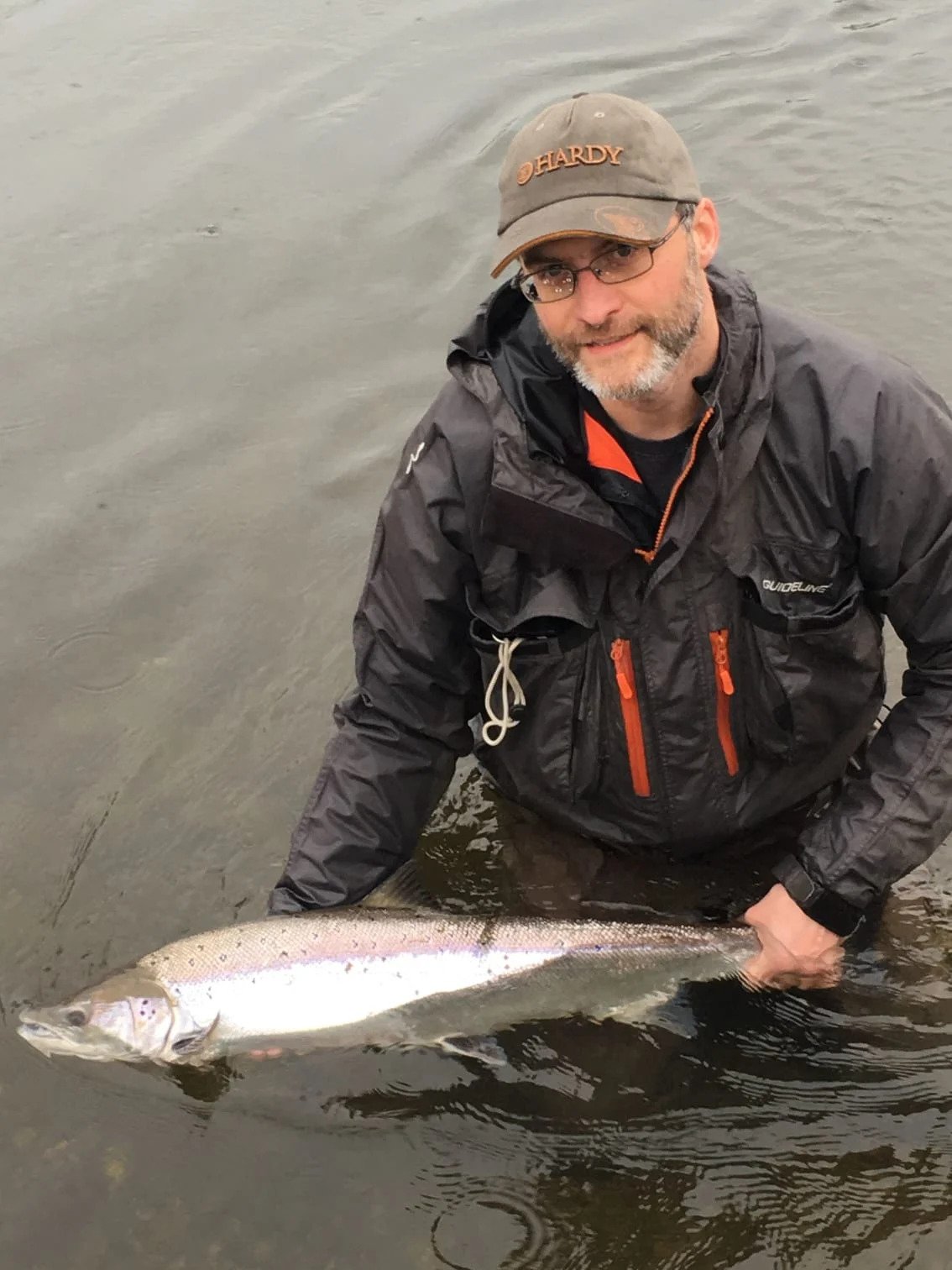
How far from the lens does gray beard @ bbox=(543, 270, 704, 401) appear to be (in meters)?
3.46

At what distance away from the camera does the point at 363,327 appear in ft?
27.3

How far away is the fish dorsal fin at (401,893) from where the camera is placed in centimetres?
413

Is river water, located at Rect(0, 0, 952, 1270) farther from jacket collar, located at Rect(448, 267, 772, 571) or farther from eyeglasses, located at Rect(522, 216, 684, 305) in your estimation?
eyeglasses, located at Rect(522, 216, 684, 305)

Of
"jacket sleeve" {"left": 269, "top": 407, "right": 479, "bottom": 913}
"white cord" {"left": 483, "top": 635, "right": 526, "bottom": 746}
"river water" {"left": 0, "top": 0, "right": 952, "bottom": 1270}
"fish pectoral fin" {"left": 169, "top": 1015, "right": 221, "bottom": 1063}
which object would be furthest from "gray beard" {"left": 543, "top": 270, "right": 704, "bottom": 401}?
"fish pectoral fin" {"left": 169, "top": 1015, "right": 221, "bottom": 1063}

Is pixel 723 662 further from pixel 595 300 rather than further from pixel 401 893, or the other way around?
pixel 401 893

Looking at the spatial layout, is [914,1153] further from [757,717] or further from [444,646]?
[444,646]

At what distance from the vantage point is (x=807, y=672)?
150 inches

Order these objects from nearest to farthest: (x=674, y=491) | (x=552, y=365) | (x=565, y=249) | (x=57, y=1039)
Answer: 1. (x=565, y=249)
2. (x=674, y=491)
3. (x=552, y=365)
4. (x=57, y=1039)

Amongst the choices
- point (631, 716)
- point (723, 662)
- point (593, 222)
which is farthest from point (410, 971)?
point (593, 222)

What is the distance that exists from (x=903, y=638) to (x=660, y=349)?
1.23 metres

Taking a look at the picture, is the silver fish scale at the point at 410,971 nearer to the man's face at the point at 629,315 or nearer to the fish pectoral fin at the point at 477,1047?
the fish pectoral fin at the point at 477,1047

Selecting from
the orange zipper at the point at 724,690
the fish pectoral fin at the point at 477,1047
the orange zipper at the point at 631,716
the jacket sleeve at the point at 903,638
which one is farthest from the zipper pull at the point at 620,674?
the fish pectoral fin at the point at 477,1047

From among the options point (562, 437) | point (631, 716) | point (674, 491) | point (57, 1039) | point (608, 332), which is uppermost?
point (608, 332)

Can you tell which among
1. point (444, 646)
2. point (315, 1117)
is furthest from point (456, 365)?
point (315, 1117)
